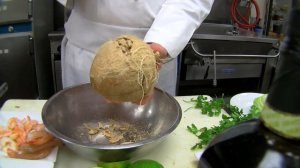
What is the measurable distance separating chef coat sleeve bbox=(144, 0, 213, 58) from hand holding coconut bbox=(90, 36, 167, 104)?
197mm

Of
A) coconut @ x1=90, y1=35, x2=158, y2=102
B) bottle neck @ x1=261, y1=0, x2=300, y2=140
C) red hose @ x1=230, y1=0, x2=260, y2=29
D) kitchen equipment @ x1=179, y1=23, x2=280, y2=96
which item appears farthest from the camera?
red hose @ x1=230, y1=0, x2=260, y2=29

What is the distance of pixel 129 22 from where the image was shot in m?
0.97

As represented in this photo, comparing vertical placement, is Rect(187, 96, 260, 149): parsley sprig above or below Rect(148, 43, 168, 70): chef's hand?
below

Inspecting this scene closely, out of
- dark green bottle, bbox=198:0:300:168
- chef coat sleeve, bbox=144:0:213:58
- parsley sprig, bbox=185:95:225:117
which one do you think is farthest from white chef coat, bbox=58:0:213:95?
dark green bottle, bbox=198:0:300:168

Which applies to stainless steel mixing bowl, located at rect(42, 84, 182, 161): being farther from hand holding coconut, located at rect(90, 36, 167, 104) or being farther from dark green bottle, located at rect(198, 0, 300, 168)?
dark green bottle, located at rect(198, 0, 300, 168)

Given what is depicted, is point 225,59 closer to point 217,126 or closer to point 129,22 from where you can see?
point 129,22

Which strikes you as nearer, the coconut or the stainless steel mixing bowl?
the coconut

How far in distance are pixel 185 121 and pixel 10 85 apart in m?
1.17

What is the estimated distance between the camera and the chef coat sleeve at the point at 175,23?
2.89ft

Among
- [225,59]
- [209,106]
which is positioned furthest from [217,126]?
[225,59]

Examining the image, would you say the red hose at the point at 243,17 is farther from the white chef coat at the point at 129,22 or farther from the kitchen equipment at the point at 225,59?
the white chef coat at the point at 129,22

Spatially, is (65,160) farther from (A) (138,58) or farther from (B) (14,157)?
(A) (138,58)

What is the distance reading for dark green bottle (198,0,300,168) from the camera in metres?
0.19

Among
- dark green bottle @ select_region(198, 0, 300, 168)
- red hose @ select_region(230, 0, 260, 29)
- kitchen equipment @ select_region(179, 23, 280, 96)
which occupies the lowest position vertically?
kitchen equipment @ select_region(179, 23, 280, 96)
